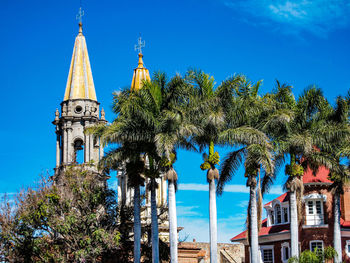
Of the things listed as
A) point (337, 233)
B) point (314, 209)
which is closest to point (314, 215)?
point (314, 209)

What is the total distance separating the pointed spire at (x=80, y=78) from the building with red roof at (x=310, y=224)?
26.6 m

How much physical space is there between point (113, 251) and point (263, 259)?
41.2 ft

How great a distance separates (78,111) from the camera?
66562 mm

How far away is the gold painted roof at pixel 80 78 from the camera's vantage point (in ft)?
219

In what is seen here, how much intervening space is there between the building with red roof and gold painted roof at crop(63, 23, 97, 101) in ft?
87.3

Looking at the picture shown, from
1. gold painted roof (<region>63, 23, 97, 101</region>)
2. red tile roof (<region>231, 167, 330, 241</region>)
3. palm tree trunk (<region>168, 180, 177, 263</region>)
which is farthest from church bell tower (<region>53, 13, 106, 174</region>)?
palm tree trunk (<region>168, 180, 177, 263</region>)

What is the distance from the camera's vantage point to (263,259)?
160 ft

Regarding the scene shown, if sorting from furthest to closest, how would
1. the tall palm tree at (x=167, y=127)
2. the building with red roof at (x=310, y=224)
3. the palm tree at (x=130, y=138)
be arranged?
the building with red roof at (x=310, y=224) < the palm tree at (x=130, y=138) < the tall palm tree at (x=167, y=127)

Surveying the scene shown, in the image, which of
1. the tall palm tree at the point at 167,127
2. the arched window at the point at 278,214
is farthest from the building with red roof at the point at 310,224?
the tall palm tree at the point at 167,127

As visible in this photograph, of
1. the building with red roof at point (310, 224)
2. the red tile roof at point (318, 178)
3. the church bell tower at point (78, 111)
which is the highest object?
the church bell tower at point (78, 111)

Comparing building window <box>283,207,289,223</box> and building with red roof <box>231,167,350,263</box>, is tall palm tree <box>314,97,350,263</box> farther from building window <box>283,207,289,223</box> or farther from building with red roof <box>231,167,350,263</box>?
building window <box>283,207,289,223</box>

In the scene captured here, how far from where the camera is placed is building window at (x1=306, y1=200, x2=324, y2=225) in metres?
46.2

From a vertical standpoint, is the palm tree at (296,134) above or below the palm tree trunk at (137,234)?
above

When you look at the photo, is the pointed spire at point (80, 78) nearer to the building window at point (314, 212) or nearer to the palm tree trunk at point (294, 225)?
the building window at point (314, 212)
